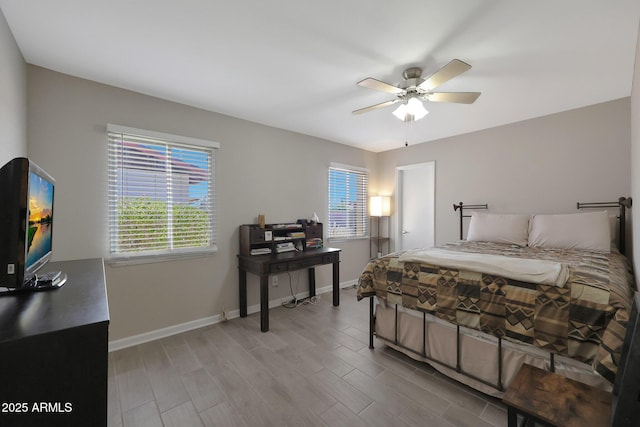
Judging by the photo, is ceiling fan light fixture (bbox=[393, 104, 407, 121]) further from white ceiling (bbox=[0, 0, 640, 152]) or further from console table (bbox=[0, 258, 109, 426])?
console table (bbox=[0, 258, 109, 426])

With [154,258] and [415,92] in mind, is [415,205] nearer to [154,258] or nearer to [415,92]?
[415,92]

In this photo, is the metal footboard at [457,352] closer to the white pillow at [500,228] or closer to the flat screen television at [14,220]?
the white pillow at [500,228]

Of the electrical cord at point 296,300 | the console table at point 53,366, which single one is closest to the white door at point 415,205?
the electrical cord at point 296,300

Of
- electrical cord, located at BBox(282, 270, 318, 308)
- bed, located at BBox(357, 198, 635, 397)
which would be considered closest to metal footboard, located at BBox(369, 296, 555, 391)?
bed, located at BBox(357, 198, 635, 397)

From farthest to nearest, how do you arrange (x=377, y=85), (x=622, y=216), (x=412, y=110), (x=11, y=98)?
(x=622, y=216) → (x=412, y=110) → (x=377, y=85) → (x=11, y=98)

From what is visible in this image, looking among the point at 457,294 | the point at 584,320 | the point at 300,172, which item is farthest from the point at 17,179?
the point at 300,172

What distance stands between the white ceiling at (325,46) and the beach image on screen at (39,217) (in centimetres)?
108

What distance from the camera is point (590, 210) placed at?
2943 millimetres

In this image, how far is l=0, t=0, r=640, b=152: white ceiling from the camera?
1.54 m

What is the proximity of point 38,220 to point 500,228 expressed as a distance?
158 inches

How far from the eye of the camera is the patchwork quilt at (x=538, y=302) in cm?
133

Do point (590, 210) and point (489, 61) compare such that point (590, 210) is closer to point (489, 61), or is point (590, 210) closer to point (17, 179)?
point (489, 61)

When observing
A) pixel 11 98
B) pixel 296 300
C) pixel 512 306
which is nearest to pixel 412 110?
pixel 512 306

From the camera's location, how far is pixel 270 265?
9.53ft
